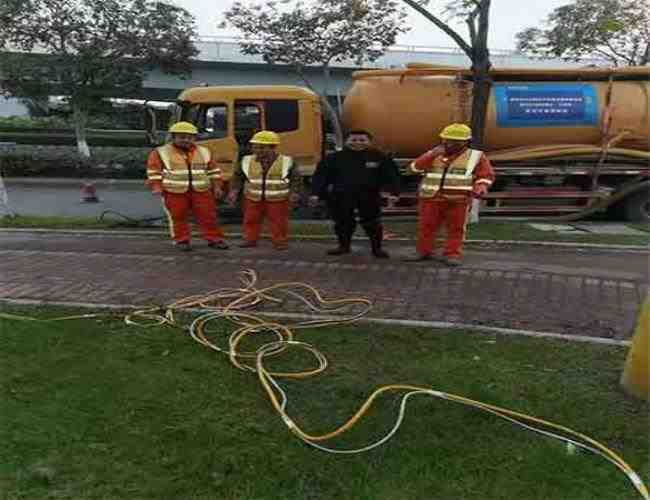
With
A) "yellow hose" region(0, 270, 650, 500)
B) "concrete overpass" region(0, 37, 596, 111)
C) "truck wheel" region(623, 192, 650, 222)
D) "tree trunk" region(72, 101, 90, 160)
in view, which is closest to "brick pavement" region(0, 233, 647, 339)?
"yellow hose" region(0, 270, 650, 500)

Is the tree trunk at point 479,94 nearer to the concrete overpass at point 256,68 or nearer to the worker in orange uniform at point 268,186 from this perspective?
the worker in orange uniform at point 268,186

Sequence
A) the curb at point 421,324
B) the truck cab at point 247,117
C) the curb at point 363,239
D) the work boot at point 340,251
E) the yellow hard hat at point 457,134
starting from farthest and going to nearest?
the truck cab at point 247,117
the curb at point 363,239
the work boot at point 340,251
the yellow hard hat at point 457,134
the curb at point 421,324

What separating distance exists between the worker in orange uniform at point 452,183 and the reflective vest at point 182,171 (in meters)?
2.45

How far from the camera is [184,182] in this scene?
720 centimetres

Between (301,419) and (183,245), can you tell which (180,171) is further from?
(301,419)

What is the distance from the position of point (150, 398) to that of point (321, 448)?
3.27 feet

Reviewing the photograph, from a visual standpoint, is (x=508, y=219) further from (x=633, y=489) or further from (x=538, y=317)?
(x=633, y=489)

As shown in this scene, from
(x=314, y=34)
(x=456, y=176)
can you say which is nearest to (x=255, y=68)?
(x=314, y=34)

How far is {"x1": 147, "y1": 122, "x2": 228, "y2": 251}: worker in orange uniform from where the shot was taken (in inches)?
281

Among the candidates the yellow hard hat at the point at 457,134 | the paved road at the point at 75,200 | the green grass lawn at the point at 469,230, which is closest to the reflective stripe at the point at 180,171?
the green grass lawn at the point at 469,230

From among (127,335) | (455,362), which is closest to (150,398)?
(127,335)

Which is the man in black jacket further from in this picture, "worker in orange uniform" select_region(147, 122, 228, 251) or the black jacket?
"worker in orange uniform" select_region(147, 122, 228, 251)

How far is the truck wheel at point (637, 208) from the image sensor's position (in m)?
10.8

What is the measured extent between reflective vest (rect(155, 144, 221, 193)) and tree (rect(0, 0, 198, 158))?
47.1ft
